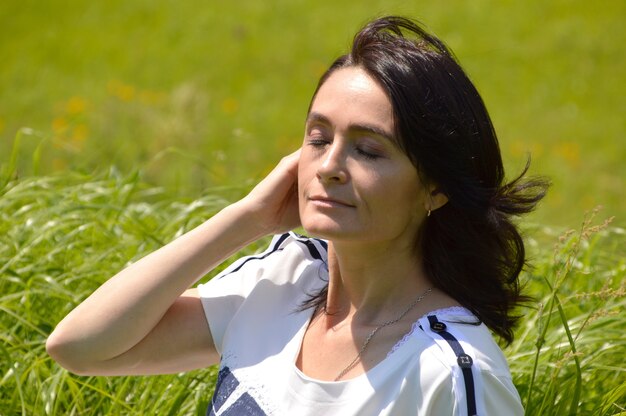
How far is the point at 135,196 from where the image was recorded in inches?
174

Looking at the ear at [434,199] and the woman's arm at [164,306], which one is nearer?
the ear at [434,199]

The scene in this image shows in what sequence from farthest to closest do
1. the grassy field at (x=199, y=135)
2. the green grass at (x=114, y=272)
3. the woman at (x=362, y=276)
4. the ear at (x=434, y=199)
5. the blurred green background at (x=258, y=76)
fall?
1. the blurred green background at (x=258, y=76)
2. the grassy field at (x=199, y=135)
3. the green grass at (x=114, y=272)
4. the ear at (x=434, y=199)
5. the woman at (x=362, y=276)

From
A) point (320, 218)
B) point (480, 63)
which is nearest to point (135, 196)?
point (320, 218)

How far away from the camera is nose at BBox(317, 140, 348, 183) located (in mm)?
2168

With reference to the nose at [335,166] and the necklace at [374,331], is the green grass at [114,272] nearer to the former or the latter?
the necklace at [374,331]

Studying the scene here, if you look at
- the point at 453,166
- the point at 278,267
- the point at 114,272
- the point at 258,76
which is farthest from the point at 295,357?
the point at 258,76

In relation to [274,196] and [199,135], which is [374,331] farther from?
[199,135]

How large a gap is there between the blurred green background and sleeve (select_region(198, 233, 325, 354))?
4595 millimetres

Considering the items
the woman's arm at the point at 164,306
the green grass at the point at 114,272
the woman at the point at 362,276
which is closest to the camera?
the woman at the point at 362,276

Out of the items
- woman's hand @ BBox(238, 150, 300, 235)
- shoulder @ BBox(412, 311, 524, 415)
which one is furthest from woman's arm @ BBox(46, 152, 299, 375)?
shoulder @ BBox(412, 311, 524, 415)

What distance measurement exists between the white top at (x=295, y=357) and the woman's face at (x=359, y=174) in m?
0.23

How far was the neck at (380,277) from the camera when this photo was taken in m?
2.26

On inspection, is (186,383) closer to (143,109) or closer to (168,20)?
(143,109)

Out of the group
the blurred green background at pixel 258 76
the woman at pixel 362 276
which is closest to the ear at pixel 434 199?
the woman at pixel 362 276
